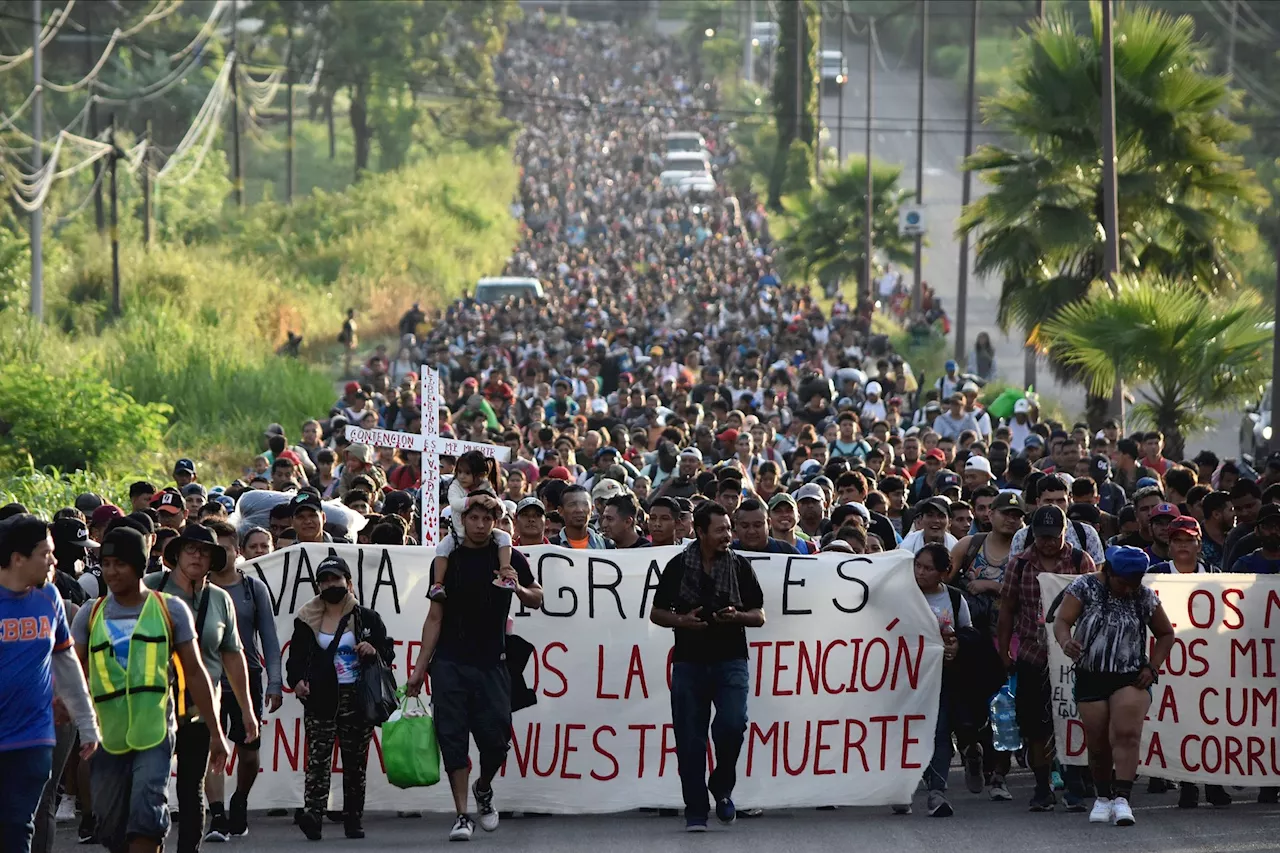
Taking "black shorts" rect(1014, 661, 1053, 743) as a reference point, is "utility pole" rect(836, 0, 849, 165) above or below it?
above

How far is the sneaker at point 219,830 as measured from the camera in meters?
10.2

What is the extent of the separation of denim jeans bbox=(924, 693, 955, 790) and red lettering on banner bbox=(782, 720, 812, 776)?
0.60 metres

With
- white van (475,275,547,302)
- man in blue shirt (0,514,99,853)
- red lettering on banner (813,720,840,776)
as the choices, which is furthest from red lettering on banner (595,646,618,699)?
white van (475,275,547,302)

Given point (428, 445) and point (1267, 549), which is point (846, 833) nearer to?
point (1267, 549)

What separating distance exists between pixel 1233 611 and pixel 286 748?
4.83 metres

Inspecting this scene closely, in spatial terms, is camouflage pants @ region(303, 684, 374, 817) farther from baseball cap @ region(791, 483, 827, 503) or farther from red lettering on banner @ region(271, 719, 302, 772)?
baseball cap @ region(791, 483, 827, 503)

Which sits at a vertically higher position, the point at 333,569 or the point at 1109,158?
the point at 1109,158

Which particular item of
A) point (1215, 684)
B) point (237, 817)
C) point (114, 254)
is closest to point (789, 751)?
point (1215, 684)

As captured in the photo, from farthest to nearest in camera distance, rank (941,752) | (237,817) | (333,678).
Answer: (941,752) → (237,817) → (333,678)

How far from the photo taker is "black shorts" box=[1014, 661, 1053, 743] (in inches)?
436

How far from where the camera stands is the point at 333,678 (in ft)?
33.6

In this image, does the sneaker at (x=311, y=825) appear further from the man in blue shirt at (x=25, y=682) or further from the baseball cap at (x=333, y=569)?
the man in blue shirt at (x=25, y=682)

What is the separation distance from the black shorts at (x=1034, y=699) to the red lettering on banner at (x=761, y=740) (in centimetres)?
125

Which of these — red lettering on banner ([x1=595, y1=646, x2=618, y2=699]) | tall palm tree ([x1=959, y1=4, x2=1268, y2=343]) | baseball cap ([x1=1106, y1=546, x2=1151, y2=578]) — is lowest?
red lettering on banner ([x1=595, y1=646, x2=618, y2=699])
